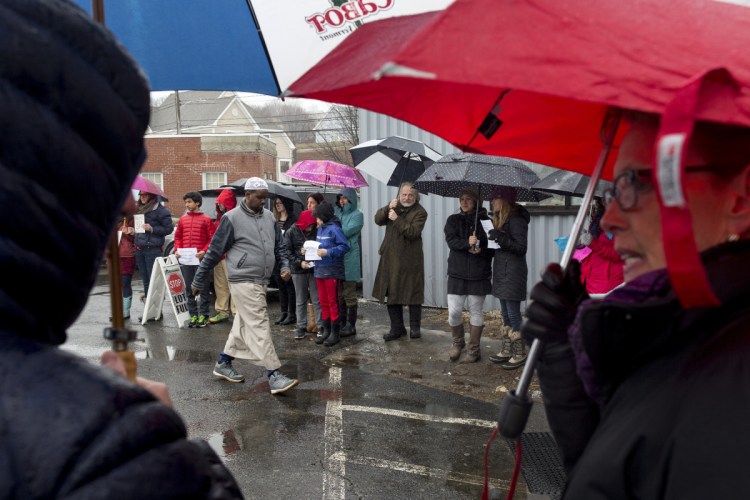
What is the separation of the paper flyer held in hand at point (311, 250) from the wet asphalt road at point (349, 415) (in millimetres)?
1241

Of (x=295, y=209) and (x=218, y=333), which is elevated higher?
(x=295, y=209)

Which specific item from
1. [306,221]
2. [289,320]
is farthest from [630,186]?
[289,320]

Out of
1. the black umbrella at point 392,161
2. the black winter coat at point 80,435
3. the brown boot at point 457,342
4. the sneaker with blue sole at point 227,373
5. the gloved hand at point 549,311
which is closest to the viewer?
the black winter coat at point 80,435

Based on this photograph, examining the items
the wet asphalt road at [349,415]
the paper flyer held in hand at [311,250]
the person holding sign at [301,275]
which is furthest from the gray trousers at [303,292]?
the paper flyer held in hand at [311,250]

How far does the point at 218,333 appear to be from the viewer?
927 centimetres

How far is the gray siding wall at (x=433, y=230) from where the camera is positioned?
9344mm

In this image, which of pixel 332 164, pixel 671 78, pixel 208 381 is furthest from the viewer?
pixel 332 164

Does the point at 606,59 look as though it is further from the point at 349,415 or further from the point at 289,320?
the point at 289,320

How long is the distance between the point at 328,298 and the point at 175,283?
9.20 feet

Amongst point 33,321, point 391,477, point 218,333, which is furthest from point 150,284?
point 33,321

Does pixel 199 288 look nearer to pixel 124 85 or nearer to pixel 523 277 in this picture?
pixel 523 277

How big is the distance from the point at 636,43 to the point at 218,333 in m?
8.80

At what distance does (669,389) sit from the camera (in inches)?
43.3

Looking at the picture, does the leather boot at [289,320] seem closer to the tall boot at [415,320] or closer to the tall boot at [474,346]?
the tall boot at [415,320]
